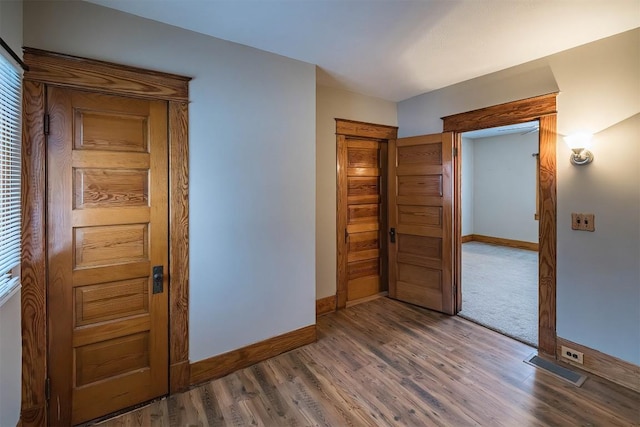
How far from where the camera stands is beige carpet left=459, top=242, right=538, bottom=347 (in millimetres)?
3186

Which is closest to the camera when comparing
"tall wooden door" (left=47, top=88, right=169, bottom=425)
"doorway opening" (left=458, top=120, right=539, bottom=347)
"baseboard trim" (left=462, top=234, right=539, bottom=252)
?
"tall wooden door" (left=47, top=88, right=169, bottom=425)

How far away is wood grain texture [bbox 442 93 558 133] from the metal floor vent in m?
2.16

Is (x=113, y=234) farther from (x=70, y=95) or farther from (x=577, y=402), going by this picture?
(x=577, y=402)

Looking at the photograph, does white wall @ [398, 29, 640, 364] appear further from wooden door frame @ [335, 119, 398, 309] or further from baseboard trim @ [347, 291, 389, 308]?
baseboard trim @ [347, 291, 389, 308]

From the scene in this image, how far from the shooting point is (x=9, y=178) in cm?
155

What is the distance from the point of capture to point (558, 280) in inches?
101

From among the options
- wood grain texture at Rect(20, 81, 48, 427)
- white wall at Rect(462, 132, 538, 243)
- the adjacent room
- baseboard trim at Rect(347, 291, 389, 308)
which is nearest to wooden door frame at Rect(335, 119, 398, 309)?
baseboard trim at Rect(347, 291, 389, 308)

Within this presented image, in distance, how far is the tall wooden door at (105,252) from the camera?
71.2 inches

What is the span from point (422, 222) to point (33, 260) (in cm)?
355

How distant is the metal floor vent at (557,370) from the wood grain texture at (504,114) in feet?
7.10

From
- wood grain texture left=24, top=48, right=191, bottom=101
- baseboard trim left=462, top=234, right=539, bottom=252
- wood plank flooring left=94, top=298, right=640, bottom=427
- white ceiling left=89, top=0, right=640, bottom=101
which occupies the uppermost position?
white ceiling left=89, top=0, right=640, bottom=101

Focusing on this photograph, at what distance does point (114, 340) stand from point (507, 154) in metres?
8.84

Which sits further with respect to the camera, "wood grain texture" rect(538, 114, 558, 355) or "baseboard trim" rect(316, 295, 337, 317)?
"baseboard trim" rect(316, 295, 337, 317)

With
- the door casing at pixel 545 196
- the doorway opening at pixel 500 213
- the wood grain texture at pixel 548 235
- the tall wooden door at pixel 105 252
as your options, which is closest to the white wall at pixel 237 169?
the tall wooden door at pixel 105 252
